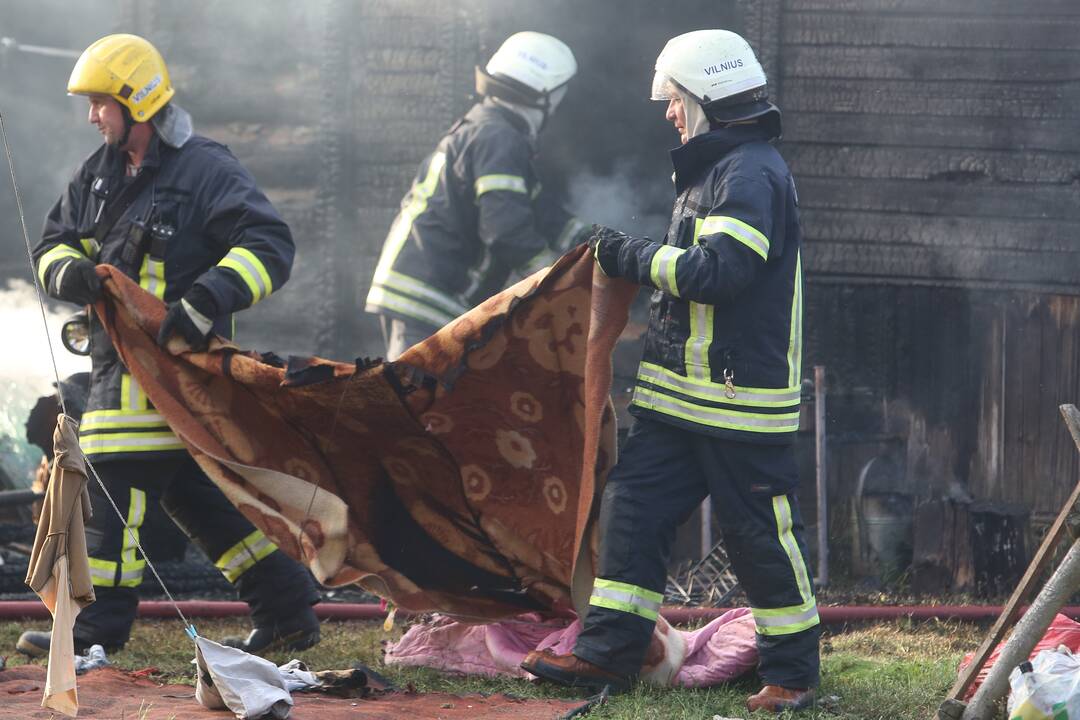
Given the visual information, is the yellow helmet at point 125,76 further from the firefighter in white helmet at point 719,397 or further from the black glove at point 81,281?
the firefighter in white helmet at point 719,397

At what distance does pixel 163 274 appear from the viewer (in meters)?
5.58

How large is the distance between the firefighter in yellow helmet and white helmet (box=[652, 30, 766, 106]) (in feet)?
5.54

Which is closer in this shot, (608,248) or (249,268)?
(608,248)

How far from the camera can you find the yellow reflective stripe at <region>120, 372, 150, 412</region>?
17.9 feet

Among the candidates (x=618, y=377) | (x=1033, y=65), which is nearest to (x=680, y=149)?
(x=618, y=377)

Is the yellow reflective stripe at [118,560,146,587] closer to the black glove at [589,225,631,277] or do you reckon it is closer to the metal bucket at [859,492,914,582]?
the black glove at [589,225,631,277]

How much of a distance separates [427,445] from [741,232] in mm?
1447

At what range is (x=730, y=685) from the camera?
4.97 meters

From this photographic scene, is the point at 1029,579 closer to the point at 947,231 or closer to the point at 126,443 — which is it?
the point at 126,443

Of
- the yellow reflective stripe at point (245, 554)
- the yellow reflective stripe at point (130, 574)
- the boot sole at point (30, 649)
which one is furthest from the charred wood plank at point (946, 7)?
the boot sole at point (30, 649)

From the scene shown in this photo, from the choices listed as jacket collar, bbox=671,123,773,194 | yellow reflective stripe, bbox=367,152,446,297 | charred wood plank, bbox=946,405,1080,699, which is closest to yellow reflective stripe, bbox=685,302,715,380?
jacket collar, bbox=671,123,773,194

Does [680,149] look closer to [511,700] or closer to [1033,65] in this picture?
[511,700]

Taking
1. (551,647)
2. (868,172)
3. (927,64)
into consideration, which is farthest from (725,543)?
(927,64)

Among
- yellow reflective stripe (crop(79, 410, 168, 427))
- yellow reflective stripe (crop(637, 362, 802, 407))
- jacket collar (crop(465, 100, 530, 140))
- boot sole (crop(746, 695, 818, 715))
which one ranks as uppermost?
jacket collar (crop(465, 100, 530, 140))
